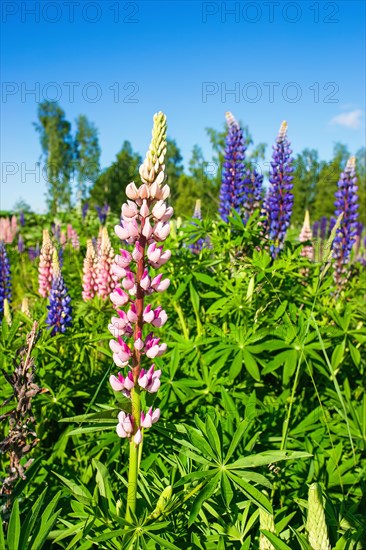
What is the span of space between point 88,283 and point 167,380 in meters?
1.59

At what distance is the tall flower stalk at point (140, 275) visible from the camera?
1.36 metres

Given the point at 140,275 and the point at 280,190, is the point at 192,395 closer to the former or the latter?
the point at 140,275

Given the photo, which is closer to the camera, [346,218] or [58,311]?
[58,311]

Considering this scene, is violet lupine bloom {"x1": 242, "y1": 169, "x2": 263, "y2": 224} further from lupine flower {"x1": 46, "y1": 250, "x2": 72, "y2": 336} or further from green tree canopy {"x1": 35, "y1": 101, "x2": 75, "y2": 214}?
green tree canopy {"x1": 35, "y1": 101, "x2": 75, "y2": 214}

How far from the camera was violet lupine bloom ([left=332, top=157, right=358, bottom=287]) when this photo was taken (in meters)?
3.72

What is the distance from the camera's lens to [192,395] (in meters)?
2.24

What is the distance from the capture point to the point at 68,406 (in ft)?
8.18

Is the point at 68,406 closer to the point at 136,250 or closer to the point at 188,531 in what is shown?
the point at 188,531

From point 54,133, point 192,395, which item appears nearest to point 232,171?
point 192,395

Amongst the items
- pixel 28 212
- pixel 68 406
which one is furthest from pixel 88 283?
pixel 28 212


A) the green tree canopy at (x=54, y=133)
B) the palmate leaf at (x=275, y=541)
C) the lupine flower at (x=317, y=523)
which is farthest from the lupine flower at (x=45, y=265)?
the green tree canopy at (x=54, y=133)

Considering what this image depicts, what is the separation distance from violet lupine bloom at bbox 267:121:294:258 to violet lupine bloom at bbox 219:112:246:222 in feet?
0.84

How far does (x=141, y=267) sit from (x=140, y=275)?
2 centimetres

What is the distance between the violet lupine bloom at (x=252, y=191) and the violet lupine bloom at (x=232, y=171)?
4 cm
